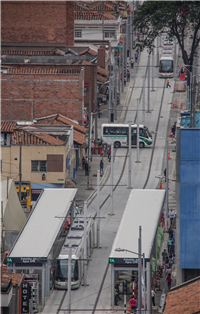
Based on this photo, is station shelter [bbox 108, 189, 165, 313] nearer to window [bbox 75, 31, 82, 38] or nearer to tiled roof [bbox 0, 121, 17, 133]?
tiled roof [bbox 0, 121, 17, 133]

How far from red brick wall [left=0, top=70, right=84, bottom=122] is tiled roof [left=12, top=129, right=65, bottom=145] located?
43.6ft

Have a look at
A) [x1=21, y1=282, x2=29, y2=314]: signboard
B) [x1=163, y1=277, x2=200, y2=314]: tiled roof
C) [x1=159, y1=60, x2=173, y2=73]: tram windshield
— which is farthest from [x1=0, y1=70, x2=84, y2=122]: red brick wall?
[x1=163, y1=277, x2=200, y2=314]: tiled roof

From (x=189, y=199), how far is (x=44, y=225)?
36.9ft

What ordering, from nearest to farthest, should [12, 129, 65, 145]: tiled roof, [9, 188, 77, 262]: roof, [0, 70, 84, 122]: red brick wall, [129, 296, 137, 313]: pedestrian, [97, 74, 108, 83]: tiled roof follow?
[129, 296, 137, 313]: pedestrian, [9, 188, 77, 262]: roof, [12, 129, 65, 145]: tiled roof, [0, 70, 84, 122]: red brick wall, [97, 74, 108, 83]: tiled roof

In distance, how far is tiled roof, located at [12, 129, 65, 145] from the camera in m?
65.0

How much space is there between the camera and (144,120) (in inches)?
3460

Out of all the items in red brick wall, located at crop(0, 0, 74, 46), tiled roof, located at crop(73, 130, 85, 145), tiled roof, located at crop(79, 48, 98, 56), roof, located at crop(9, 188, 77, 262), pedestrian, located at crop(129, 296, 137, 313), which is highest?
red brick wall, located at crop(0, 0, 74, 46)

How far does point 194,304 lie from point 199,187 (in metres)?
12.6

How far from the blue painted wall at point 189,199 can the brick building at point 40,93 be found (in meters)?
36.0

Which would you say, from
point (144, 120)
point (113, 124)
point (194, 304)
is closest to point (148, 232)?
point (194, 304)

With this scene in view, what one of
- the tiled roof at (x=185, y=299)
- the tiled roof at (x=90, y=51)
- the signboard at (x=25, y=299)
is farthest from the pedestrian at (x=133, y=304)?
the tiled roof at (x=90, y=51)

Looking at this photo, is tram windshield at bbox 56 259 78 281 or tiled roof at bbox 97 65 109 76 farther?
tiled roof at bbox 97 65 109 76

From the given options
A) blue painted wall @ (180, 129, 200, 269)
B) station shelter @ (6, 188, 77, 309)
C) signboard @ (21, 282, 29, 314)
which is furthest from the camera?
station shelter @ (6, 188, 77, 309)

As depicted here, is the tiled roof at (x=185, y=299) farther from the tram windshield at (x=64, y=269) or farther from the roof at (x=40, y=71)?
the roof at (x=40, y=71)
